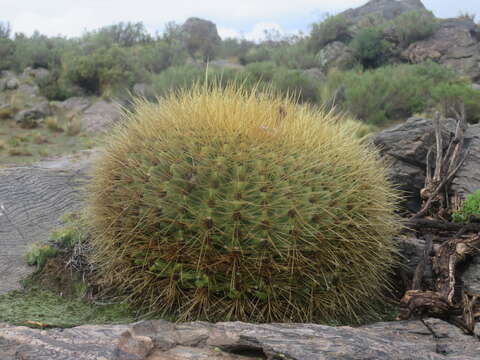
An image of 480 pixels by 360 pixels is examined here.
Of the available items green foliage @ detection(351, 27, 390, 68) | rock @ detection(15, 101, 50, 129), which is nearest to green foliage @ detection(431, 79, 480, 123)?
green foliage @ detection(351, 27, 390, 68)

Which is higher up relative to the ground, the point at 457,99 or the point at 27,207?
the point at 457,99

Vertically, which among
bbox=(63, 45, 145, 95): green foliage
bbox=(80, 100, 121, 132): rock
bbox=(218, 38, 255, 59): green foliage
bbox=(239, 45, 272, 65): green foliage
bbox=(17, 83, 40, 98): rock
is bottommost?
bbox=(80, 100, 121, 132): rock

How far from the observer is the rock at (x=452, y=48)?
20.7m

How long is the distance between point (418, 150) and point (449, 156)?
329mm

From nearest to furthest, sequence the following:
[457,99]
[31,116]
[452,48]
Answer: [457,99]
[31,116]
[452,48]

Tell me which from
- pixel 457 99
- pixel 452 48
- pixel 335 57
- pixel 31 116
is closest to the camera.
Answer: pixel 457 99

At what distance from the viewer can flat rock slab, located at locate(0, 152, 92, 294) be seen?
4312 millimetres

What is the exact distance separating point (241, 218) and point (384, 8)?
36415 mm

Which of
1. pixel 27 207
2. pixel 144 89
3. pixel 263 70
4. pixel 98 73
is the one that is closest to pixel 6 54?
pixel 98 73

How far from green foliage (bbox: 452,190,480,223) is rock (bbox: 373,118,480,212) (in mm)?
792

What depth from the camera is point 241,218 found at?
306cm

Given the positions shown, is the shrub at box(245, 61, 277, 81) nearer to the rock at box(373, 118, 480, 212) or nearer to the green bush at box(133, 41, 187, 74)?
the green bush at box(133, 41, 187, 74)

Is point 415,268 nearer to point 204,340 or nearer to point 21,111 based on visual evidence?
point 204,340

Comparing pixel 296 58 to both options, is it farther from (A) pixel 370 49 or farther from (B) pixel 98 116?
(B) pixel 98 116
